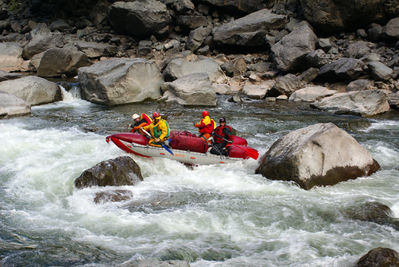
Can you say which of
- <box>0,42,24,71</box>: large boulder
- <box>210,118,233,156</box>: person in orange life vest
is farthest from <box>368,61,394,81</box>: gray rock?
<box>0,42,24,71</box>: large boulder

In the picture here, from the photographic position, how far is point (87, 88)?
14.9m

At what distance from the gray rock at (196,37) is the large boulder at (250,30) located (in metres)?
1.03

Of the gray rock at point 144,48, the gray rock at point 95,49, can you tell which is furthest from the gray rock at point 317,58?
the gray rock at point 95,49

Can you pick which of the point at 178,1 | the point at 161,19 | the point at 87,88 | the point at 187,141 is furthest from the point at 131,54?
the point at 187,141

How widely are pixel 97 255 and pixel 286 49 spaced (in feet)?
46.0

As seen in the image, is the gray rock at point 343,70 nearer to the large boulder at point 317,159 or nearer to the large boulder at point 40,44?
the large boulder at point 317,159

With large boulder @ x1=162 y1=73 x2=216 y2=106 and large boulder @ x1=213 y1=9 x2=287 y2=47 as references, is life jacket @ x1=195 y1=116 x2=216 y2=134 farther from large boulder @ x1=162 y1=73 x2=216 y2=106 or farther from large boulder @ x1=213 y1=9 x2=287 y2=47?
large boulder @ x1=213 y1=9 x2=287 y2=47

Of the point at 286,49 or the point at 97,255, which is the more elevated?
the point at 286,49

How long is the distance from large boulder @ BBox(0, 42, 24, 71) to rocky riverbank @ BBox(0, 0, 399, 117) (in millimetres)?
50

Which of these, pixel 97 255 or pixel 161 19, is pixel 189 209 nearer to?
pixel 97 255

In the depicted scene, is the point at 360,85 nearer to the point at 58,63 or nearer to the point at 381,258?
the point at 381,258

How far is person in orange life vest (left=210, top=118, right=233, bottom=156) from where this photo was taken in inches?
344

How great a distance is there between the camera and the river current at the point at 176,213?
5.27 metres

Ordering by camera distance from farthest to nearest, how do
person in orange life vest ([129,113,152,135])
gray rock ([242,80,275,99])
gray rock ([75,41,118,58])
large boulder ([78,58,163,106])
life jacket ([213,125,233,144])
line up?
gray rock ([75,41,118,58]) < gray rock ([242,80,275,99]) < large boulder ([78,58,163,106]) < person in orange life vest ([129,113,152,135]) < life jacket ([213,125,233,144])
